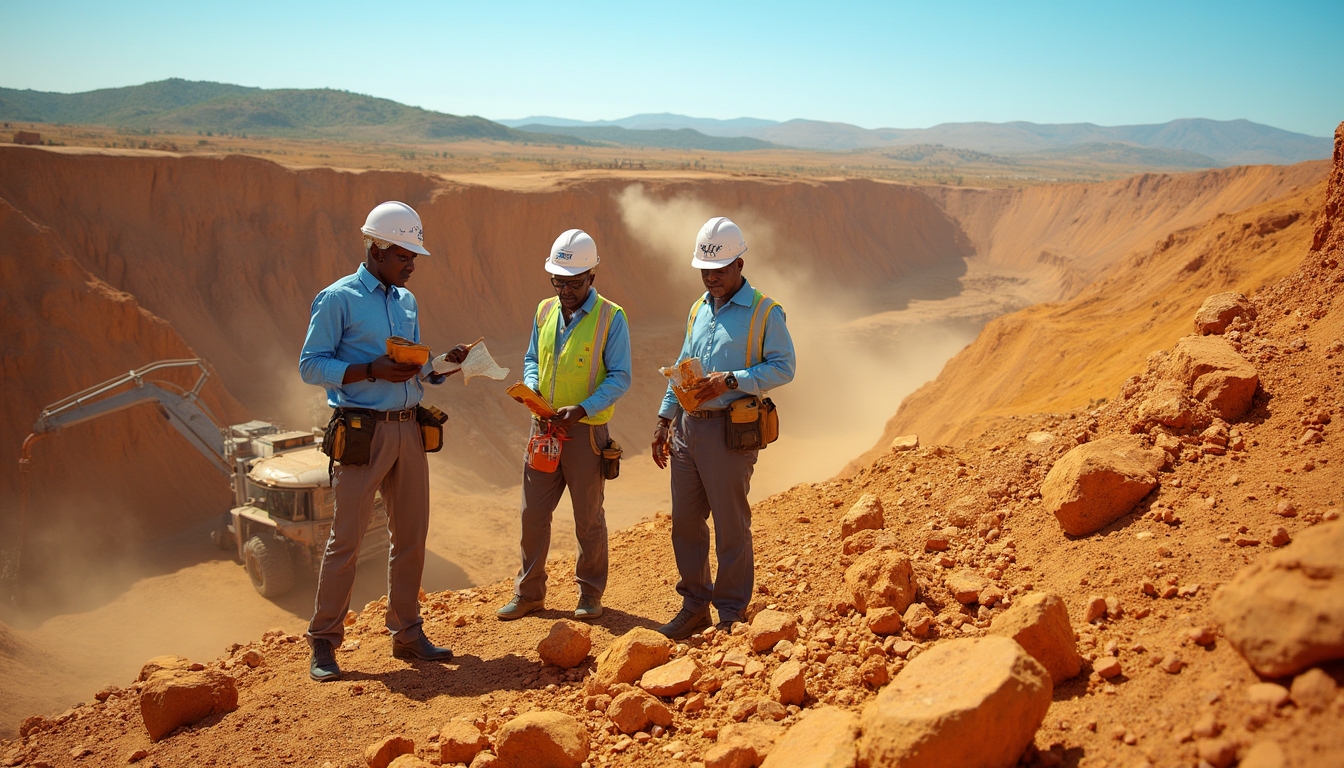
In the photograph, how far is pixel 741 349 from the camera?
4.10 meters

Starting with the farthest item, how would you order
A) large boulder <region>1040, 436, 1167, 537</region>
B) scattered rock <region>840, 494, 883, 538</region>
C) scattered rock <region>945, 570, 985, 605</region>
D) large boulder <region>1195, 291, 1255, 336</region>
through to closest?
large boulder <region>1195, 291, 1255, 336</region>, scattered rock <region>840, 494, 883, 538</region>, large boulder <region>1040, 436, 1167, 537</region>, scattered rock <region>945, 570, 985, 605</region>

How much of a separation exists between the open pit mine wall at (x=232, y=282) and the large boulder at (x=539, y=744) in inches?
464

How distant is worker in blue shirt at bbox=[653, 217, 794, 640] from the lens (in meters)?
4.05

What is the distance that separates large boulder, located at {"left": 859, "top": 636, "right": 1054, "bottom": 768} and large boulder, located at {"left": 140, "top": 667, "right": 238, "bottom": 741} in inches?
123

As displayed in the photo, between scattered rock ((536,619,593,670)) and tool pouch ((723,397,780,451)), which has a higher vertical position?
tool pouch ((723,397,780,451))

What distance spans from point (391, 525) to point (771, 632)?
218 cm

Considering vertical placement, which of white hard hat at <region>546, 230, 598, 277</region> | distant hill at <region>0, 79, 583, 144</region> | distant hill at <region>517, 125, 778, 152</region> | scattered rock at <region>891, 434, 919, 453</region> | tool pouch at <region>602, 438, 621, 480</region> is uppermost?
distant hill at <region>517, 125, 778, 152</region>

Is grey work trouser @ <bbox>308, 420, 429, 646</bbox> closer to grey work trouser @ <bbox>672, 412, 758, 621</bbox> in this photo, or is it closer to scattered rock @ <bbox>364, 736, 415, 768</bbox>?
scattered rock @ <bbox>364, 736, 415, 768</bbox>

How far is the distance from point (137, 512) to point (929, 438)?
12.1 meters

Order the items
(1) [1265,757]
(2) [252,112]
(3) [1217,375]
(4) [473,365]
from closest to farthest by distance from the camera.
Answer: (1) [1265,757] < (3) [1217,375] < (4) [473,365] < (2) [252,112]

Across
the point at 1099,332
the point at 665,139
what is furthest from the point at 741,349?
the point at 665,139

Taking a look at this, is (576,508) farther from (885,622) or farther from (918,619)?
(918,619)

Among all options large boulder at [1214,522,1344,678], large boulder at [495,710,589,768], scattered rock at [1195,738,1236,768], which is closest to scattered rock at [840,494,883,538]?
large boulder at [495,710,589,768]

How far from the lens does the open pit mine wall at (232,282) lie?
12367 millimetres
